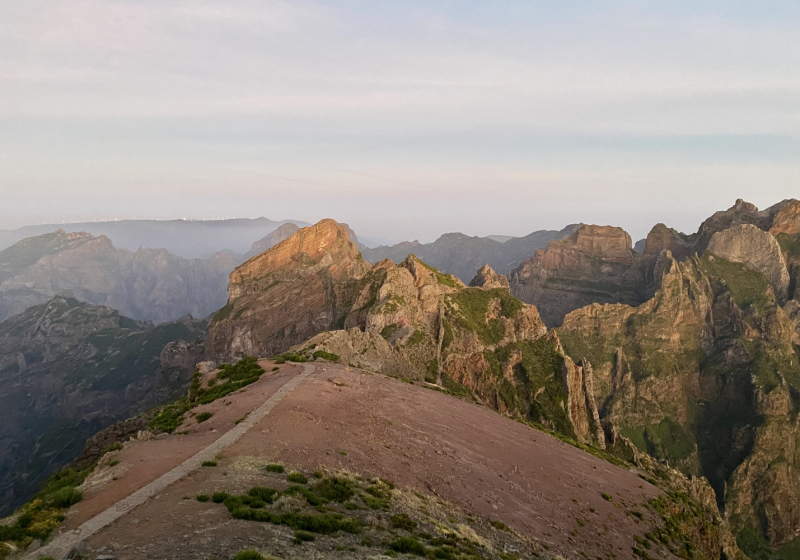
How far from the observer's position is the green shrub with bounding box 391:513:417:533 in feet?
72.8

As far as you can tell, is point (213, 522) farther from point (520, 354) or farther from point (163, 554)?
point (520, 354)

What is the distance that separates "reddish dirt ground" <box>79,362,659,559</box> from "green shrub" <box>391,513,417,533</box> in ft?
18.7

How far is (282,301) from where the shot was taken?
181625mm

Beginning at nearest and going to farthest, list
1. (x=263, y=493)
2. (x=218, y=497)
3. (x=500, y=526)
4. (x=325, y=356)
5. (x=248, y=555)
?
(x=248, y=555), (x=218, y=497), (x=263, y=493), (x=500, y=526), (x=325, y=356)

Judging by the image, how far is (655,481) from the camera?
58750 mm

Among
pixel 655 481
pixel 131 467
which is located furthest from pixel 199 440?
pixel 655 481

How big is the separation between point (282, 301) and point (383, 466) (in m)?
158

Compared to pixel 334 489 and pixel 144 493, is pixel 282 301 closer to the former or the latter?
pixel 334 489

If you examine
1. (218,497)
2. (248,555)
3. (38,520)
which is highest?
(248,555)

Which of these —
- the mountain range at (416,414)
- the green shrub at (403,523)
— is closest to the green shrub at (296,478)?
the mountain range at (416,414)

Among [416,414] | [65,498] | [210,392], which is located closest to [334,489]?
[65,498]

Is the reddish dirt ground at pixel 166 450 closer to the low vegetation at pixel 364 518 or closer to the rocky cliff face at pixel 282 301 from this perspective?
the low vegetation at pixel 364 518

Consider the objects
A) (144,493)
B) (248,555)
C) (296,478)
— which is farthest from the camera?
(296,478)

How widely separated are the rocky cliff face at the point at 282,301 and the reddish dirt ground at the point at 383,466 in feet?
384
